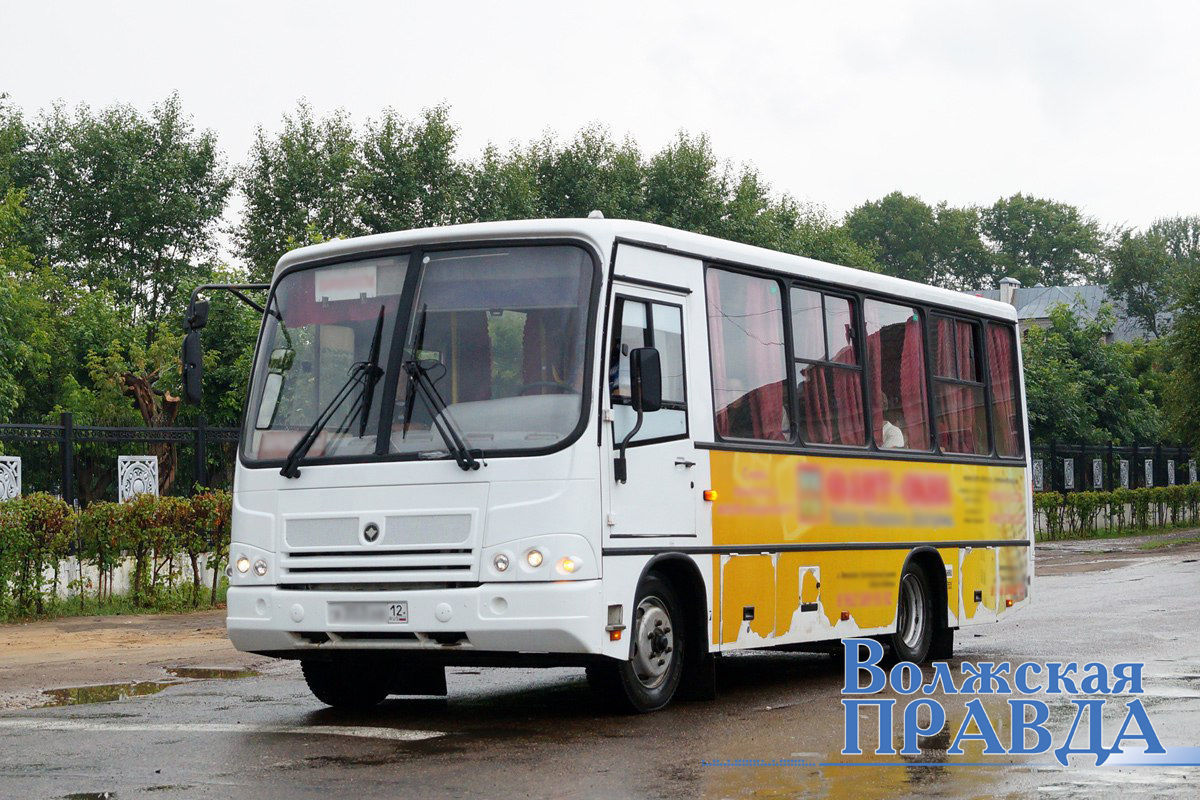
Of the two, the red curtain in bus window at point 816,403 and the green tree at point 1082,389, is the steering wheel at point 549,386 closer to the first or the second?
the red curtain in bus window at point 816,403

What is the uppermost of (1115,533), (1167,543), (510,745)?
(1115,533)

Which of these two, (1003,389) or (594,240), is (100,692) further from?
(1003,389)

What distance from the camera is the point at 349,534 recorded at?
960 centimetres

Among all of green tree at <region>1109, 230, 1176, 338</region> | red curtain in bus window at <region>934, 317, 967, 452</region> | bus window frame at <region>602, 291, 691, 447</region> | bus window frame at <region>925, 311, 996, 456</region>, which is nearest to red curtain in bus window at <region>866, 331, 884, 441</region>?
bus window frame at <region>925, 311, 996, 456</region>

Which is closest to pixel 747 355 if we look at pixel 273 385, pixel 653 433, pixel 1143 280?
pixel 653 433

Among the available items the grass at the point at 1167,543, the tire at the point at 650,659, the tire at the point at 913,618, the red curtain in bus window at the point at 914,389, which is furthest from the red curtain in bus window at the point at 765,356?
the grass at the point at 1167,543

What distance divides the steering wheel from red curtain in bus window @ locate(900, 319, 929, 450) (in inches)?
174

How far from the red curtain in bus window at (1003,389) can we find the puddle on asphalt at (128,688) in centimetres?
679

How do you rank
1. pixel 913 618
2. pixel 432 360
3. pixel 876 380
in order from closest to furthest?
pixel 432 360 < pixel 876 380 < pixel 913 618

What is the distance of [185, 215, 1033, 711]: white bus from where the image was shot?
9.29 meters

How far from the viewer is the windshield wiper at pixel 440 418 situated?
9.34 m

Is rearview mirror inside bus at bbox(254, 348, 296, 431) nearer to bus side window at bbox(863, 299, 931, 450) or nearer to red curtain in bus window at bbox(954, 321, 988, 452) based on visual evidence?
bus side window at bbox(863, 299, 931, 450)

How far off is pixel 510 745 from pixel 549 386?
2.04 meters

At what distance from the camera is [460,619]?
9.16 m
